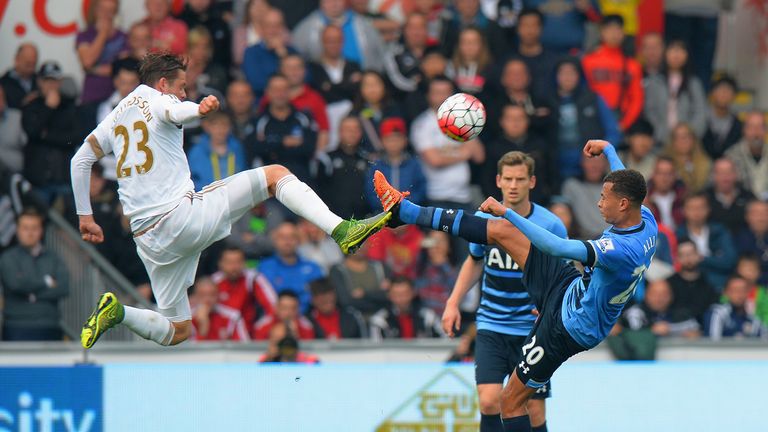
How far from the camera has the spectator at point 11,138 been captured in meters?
14.4

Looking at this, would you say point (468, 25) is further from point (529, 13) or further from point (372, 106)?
point (372, 106)

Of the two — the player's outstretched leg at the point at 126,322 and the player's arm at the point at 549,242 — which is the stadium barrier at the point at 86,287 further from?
the player's arm at the point at 549,242

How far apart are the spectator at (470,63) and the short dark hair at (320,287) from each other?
109 inches

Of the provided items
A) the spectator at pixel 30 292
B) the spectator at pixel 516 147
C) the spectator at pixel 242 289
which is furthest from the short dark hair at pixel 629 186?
the spectator at pixel 30 292

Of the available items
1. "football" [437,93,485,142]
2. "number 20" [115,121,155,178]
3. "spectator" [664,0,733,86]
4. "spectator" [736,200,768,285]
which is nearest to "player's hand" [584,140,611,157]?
"football" [437,93,485,142]

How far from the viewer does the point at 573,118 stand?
15.1 meters

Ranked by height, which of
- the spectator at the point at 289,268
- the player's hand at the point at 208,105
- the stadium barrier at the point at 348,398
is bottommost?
the stadium barrier at the point at 348,398

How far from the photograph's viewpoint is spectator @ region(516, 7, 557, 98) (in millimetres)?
15289

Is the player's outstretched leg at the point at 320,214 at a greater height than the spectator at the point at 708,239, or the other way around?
the player's outstretched leg at the point at 320,214

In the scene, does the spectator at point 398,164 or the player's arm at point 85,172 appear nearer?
the player's arm at point 85,172

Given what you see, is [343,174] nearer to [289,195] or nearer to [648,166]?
[648,166]

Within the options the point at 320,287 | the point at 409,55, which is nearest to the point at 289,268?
the point at 320,287

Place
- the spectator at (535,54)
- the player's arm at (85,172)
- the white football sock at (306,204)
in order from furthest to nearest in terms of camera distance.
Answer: the spectator at (535,54), the player's arm at (85,172), the white football sock at (306,204)

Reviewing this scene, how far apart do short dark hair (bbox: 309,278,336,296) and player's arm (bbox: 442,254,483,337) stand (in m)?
3.13
